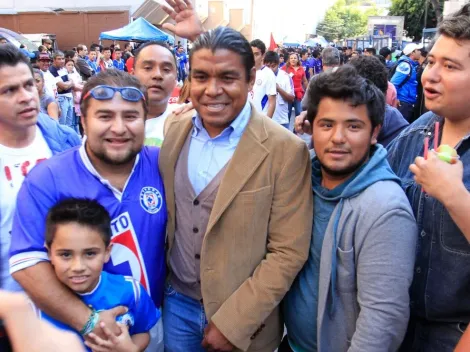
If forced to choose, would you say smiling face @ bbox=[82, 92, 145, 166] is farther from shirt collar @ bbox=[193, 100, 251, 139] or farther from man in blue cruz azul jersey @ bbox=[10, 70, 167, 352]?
shirt collar @ bbox=[193, 100, 251, 139]

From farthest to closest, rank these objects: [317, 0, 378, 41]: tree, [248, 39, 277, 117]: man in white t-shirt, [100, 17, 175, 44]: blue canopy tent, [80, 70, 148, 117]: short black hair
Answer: [317, 0, 378, 41]: tree
[100, 17, 175, 44]: blue canopy tent
[248, 39, 277, 117]: man in white t-shirt
[80, 70, 148, 117]: short black hair

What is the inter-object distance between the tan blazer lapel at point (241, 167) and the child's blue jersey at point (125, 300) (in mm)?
430

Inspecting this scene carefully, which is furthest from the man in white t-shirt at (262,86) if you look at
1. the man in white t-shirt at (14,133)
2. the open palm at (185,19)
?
the man in white t-shirt at (14,133)

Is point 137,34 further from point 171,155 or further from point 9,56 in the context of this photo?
point 171,155

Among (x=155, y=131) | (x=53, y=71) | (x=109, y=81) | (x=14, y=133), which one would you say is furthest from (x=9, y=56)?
(x=53, y=71)

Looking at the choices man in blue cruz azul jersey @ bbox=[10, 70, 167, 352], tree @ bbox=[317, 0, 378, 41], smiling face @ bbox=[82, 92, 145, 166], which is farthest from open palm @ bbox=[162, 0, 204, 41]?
tree @ bbox=[317, 0, 378, 41]

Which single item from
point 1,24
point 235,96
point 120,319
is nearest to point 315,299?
point 120,319

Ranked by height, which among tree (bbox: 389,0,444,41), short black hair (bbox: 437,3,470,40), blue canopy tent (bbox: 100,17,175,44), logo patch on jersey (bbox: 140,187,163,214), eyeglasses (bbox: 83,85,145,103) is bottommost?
logo patch on jersey (bbox: 140,187,163,214)

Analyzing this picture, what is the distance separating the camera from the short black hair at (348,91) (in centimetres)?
193

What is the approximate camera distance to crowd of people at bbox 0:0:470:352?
1.82m

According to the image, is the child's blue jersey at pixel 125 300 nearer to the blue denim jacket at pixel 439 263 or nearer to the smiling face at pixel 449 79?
the blue denim jacket at pixel 439 263

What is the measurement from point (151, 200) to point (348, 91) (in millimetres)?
1040

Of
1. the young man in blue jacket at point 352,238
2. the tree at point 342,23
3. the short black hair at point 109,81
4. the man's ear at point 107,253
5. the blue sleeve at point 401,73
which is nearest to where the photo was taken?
the young man in blue jacket at point 352,238

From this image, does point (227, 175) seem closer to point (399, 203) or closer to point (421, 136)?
point (399, 203)
